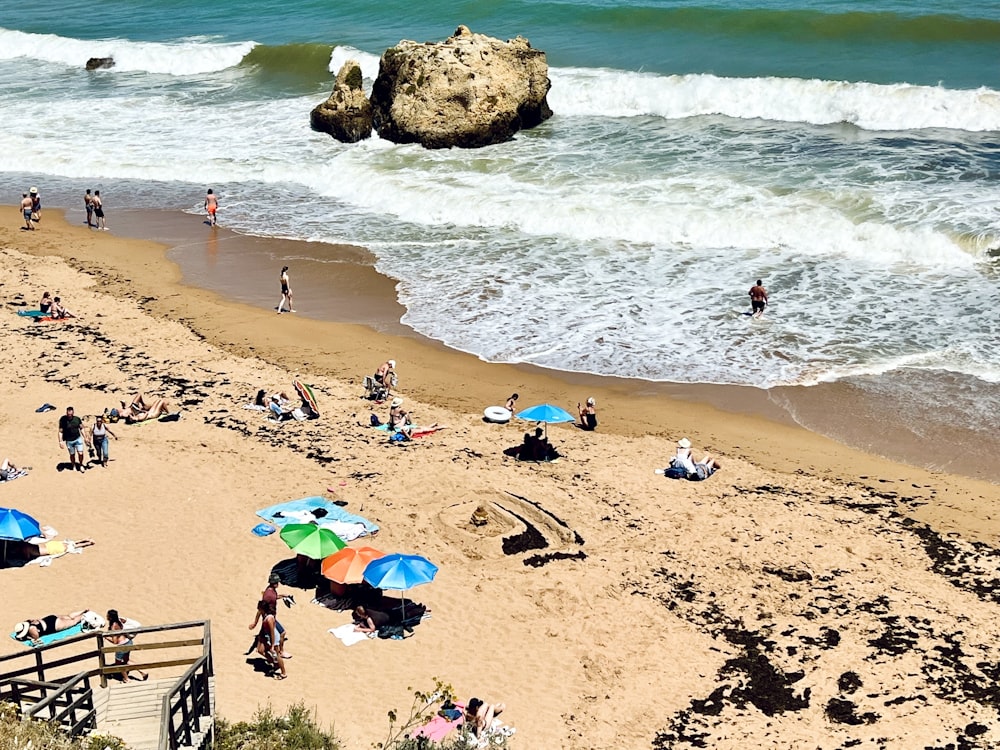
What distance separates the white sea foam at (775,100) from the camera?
32.7 metres

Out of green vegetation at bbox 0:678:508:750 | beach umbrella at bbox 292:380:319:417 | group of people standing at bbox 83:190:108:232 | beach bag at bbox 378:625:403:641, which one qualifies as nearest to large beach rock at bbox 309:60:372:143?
group of people standing at bbox 83:190:108:232

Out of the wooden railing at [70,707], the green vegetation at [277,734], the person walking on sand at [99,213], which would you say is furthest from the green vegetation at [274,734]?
the person walking on sand at [99,213]

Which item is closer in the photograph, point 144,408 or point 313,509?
point 313,509

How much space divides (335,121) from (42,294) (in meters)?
13.4

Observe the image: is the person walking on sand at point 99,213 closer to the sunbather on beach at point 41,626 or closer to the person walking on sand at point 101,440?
the person walking on sand at point 101,440

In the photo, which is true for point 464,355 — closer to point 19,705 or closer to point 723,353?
point 723,353

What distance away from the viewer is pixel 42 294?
23.7 metres

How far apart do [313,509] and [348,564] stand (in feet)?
6.45

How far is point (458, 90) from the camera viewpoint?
3294cm

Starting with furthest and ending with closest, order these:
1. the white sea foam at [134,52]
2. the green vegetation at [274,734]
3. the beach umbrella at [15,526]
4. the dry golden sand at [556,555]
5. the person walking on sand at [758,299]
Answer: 1. the white sea foam at [134,52]
2. the person walking on sand at [758,299]
3. the beach umbrella at [15,526]
4. the dry golden sand at [556,555]
5. the green vegetation at [274,734]

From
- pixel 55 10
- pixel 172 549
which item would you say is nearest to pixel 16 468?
pixel 172 549

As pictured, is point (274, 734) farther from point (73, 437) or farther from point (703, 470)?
point (703, 470)

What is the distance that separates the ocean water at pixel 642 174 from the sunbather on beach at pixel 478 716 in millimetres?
9309

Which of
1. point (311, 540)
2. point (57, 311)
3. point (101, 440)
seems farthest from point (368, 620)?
point (57, 311)
